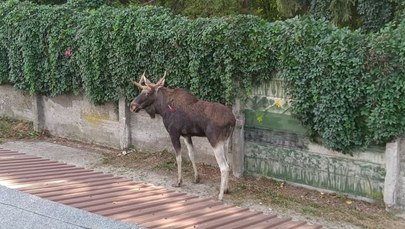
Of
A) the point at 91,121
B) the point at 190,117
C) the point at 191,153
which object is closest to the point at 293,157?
the point at 191,153

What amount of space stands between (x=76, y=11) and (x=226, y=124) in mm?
5898

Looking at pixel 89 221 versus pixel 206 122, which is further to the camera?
pixel 206 122

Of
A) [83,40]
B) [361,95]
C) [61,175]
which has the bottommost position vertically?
[61,175]

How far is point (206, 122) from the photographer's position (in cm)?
970

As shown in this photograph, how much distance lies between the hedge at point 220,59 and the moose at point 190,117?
802 millimetres

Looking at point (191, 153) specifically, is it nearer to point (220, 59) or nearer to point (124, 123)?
point (220, 59)

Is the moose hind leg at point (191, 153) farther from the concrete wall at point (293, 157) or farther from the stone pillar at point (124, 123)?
the stone pillar at point (124, 123)

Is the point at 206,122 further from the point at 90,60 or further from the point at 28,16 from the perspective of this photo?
the point at 28,16

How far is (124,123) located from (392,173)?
621 cm

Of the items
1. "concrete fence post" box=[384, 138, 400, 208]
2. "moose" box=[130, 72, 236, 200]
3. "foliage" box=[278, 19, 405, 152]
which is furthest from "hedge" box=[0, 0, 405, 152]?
"moose" box=[130, 72, 236, 200]

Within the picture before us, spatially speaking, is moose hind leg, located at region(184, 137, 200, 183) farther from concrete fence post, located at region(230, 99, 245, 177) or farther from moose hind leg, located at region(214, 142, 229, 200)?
moose hind leg, located at region(214, 142, 229, 200)

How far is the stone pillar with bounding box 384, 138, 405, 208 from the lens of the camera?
344 inches

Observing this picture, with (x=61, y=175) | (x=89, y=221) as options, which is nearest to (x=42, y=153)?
(x=61, y=175)

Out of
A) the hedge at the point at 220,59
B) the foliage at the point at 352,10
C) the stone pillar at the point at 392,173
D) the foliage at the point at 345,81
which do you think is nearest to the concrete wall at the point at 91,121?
the hedge at the point at 220,59
